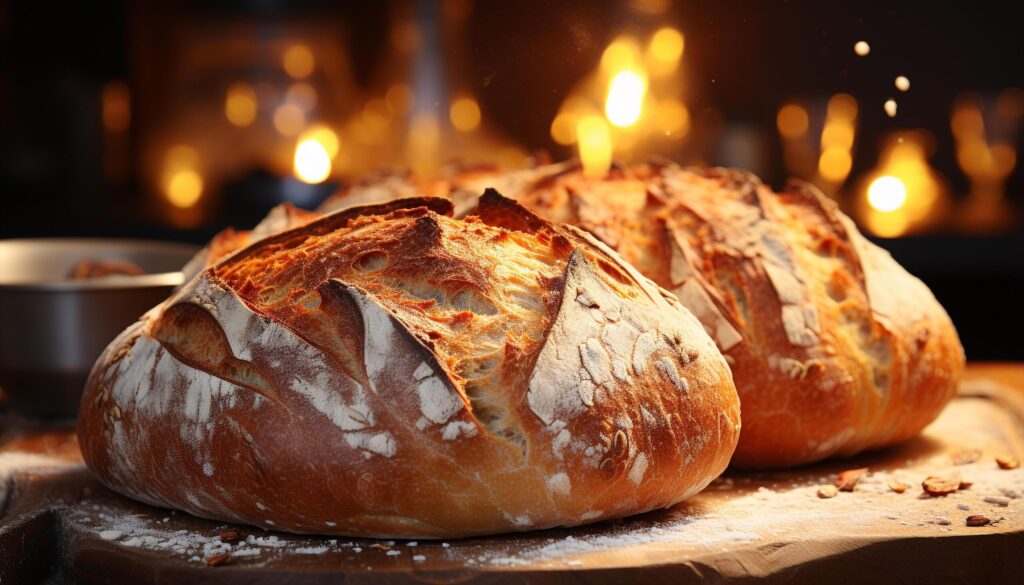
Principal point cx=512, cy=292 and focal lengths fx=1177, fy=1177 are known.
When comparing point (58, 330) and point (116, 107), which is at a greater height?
point (116, 107)

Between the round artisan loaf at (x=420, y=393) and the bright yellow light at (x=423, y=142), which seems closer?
the round artisan loaf at (x=420, y=393)

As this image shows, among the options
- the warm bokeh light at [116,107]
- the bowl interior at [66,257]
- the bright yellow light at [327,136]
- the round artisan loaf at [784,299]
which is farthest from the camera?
the bright yellow light at [327,136]

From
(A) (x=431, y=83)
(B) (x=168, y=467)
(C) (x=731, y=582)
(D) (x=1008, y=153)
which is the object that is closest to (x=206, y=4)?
(A) (x=431, y=83)

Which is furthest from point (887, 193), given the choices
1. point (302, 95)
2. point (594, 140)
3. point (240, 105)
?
point (240, 105)

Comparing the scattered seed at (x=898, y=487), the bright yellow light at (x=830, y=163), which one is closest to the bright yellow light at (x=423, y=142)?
the bright yellow light at (x=830, y=163)

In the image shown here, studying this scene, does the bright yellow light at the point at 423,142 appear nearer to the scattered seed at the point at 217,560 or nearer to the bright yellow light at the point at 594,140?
the bright yellow light at the point at 594,140

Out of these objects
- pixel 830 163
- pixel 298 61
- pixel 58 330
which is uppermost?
pixel 298 61

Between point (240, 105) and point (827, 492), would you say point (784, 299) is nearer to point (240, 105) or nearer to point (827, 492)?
point (827, 492)

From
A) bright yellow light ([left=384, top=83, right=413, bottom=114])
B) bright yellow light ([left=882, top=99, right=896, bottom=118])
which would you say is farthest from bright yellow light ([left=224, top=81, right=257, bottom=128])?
bright yellow light ([left=882, top=99, right=896, bottom=118])
